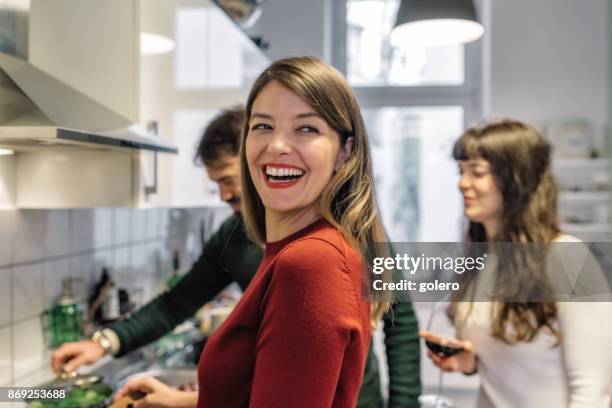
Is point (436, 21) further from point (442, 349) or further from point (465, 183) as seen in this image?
point (442, 349)

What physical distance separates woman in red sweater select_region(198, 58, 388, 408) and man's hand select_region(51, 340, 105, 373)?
18.3 inches

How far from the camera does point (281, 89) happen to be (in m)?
0.72

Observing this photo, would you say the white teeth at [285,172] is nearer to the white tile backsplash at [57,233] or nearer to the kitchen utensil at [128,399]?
the kitchen utensil at [128,399]

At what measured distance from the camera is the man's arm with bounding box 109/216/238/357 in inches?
50.5

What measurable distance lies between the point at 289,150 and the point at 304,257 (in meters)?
0.15

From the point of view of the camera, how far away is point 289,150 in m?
0.72

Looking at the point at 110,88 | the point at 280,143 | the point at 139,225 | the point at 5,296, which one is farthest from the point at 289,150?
the point at 139,225

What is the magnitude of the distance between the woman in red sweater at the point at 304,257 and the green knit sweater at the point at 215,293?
38 cm

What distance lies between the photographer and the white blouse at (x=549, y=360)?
0.91 meters

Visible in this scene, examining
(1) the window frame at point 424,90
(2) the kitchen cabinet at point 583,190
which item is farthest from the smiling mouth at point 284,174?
(1) the window frame at point 424,90

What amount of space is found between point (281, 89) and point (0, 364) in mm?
857

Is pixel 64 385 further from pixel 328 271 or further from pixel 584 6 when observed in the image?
pixel 584 6

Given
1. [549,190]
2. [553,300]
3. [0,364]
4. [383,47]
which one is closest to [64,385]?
[0,364]

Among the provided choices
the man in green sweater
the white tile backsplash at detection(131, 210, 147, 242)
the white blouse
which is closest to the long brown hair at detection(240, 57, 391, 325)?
the white blouse
